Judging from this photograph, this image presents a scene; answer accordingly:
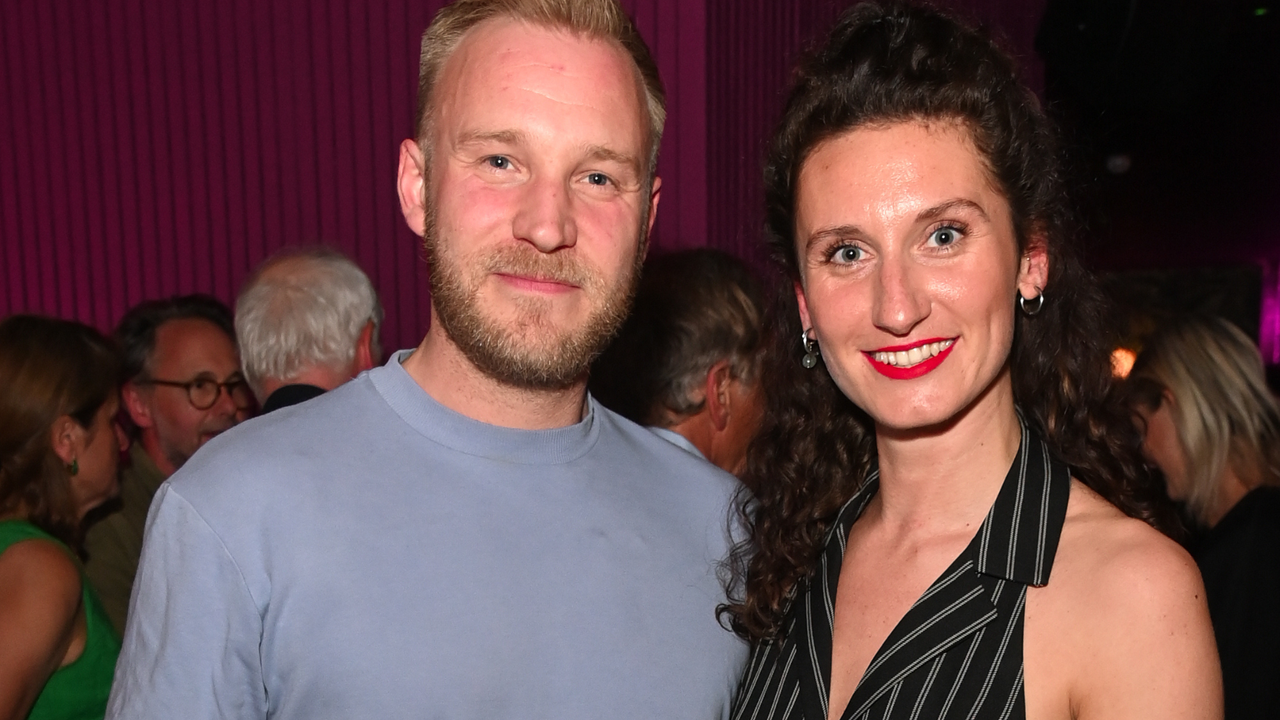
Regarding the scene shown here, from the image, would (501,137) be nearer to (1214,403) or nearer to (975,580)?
(975,580)

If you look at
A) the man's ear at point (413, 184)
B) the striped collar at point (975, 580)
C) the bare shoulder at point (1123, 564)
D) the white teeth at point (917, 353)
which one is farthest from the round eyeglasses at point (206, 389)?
the bare shoulder at point (1123, 564)

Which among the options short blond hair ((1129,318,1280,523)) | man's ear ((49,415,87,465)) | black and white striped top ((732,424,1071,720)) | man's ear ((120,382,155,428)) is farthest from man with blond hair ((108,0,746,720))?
man's ear ((120,382,155,428))

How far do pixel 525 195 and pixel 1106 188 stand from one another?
8.29 metres

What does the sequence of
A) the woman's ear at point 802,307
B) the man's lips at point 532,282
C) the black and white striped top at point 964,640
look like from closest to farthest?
the black and white striped top at point 964,640
the man's lips at point 532,282
the woman's ear at point 802,307

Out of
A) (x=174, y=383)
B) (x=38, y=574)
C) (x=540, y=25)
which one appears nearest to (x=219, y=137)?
(x=174, y=383)

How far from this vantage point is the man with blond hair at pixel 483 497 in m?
1.37

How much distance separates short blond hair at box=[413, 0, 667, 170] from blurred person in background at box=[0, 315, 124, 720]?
4.31 ft

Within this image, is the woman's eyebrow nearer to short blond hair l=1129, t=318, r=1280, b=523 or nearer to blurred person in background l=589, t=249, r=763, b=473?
blurred person in background l=589, t=249, r=763, b=473

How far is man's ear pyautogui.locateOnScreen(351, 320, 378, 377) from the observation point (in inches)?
115

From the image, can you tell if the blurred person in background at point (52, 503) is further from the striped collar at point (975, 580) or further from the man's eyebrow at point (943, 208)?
the man's eyebrow at point (943, 208)

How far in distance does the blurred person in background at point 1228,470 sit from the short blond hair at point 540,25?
1629 millimetres

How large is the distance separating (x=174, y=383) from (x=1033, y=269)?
2.83 meters

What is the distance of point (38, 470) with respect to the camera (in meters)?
2.59

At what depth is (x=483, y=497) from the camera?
1.50 meters
